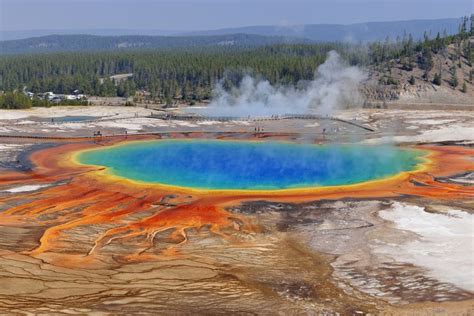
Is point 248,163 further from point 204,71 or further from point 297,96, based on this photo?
point 204,71

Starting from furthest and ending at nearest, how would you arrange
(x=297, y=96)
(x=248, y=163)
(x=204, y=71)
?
(x=204, y=71) → (x=297, y=96) → (x=248, y=163)

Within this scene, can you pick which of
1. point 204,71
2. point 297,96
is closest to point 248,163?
point 297,96

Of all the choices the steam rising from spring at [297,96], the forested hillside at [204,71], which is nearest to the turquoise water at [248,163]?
the steam rising from spring at [297,96]

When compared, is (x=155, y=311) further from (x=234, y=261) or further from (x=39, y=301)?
(x=234, y=261)

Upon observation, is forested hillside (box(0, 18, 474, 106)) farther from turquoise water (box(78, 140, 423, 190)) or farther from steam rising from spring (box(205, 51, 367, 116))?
turquoise water (box(78, 140, 423, 190))

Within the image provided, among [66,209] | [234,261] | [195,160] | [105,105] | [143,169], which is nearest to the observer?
[234,261]

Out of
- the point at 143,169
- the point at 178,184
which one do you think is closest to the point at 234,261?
the point at 178,184

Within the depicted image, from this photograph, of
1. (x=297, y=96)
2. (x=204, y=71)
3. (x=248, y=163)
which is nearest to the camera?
(x=248, y=163)

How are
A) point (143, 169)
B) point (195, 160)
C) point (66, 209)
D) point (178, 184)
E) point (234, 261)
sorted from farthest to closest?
point (195, 160) → point (143, 169) → point (178, 184) → point (66, 209) → point (234, 261)
